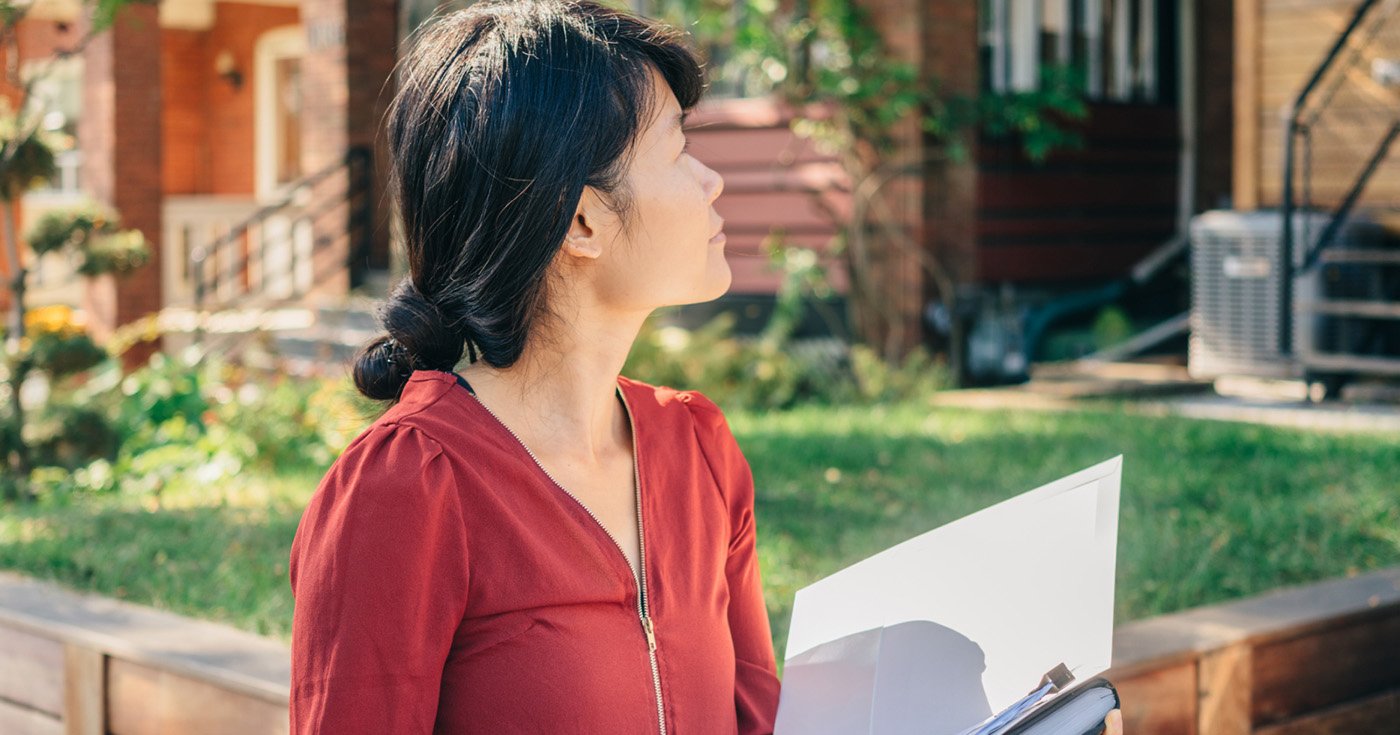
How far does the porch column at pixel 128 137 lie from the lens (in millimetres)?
14320

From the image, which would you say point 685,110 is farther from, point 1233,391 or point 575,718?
point 1233,391

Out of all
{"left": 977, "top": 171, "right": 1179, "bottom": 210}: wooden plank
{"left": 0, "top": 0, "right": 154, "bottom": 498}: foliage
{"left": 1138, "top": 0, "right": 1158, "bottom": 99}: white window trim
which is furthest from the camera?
{"left": 1138, "top": 0, "right": 1158, "bottom": 99}: white window trim

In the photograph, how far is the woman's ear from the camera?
162 cm

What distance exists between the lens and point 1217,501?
5.30 meters

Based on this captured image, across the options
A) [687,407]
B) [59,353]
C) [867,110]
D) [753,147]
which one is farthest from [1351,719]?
[753,147]

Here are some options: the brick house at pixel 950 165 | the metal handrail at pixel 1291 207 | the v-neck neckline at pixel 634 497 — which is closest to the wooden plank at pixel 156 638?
the v-neck neckline at pixel 634 497

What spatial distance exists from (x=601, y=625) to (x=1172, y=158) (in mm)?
11530

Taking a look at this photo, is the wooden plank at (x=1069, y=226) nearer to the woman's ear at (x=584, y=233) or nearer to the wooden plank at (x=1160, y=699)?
the wooden plank at (x=1160, y=699)

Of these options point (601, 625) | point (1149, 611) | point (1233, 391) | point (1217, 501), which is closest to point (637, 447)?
point (601, 625)

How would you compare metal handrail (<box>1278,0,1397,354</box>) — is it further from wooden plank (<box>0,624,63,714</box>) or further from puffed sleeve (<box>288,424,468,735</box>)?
puffed sleeve (<box>288,424,468,735</box>)

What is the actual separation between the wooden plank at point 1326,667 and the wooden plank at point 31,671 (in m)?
2.36

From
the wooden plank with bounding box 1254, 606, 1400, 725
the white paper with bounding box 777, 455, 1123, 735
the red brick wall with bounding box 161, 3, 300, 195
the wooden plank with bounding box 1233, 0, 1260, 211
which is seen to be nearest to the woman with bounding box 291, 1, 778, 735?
the white paper with bounding box 777, 455, 1123, 735

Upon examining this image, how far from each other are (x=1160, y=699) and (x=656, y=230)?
170 centimetres

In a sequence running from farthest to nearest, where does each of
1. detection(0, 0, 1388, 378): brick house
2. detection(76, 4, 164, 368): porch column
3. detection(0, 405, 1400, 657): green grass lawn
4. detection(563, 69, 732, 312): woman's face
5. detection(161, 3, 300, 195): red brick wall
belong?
detection(161, 3, 300, 195): red brick wall → detection(76, 4, 164, 368): porch column → detection(0, 0, 1388, 378): brick house → detection(0, 405, 1400, 657): green grass lawn → detection(563, 69, 732, 312): woman's face
